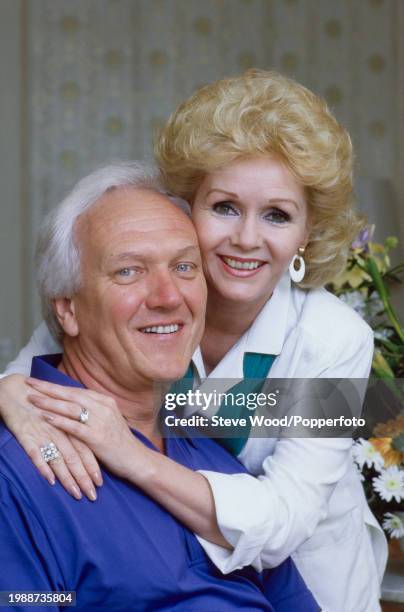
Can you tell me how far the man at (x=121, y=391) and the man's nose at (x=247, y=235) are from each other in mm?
96

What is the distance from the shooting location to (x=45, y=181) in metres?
5.11

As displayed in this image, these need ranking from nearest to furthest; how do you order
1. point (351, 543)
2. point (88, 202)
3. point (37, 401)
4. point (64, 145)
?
point (37, 401) → point (88, 202) → point (351, 543) → point (64, 145)

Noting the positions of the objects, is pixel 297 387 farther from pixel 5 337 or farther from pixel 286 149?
pixel 5 337

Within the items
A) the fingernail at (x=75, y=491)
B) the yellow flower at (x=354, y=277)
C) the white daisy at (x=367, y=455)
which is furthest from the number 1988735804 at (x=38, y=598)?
the yellow flower at (x=354, y=277)

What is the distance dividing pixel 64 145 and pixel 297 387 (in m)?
3.53

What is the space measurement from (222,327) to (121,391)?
0.33 meters

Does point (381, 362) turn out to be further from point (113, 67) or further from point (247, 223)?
point (113, 67)

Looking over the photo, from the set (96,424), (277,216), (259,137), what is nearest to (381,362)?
(277,216)

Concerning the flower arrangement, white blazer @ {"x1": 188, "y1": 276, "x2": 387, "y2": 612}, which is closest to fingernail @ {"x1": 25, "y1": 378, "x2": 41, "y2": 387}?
white blazer @ {"x1": 188, "y1": 276, "x2": 387, "y2": 612}

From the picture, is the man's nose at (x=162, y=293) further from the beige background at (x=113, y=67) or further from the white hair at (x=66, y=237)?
the beige background at (x=113, y=67)

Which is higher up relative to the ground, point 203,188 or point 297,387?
point 203,188

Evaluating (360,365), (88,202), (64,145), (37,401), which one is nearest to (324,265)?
(360,365)

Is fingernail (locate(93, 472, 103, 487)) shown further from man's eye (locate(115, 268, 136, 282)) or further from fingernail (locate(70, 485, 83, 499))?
man's eye (locate(115, 268, 136, 282))

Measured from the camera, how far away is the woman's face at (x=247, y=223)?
176cm
